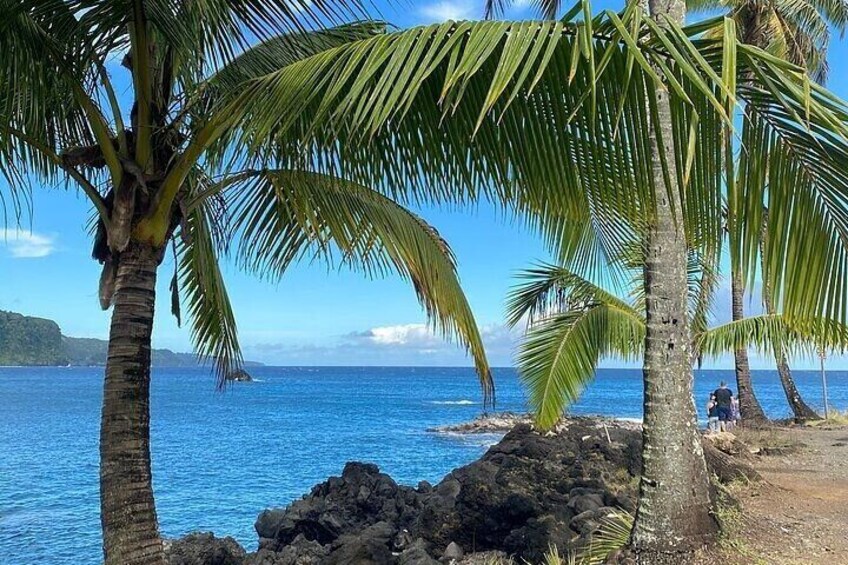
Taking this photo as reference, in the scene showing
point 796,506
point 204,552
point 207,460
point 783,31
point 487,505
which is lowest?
point 207,460

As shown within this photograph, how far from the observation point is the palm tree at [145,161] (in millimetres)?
4246

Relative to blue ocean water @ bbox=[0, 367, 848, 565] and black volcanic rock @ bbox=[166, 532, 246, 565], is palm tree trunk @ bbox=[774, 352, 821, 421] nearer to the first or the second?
blue ocean water @ bbox=[0, 367, 848, 565]

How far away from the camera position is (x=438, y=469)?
26.1m

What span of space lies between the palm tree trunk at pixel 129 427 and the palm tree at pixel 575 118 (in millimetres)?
1376

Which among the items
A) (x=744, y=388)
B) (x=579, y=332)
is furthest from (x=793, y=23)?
(x=579, y=332)

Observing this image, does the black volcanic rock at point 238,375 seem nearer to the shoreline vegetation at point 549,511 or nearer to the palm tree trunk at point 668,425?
the shoreline vegetation at point 549,511

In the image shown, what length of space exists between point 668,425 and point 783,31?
17.0 meters

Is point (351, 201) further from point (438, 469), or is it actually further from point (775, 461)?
point (438, 469)

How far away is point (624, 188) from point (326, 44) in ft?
9.31

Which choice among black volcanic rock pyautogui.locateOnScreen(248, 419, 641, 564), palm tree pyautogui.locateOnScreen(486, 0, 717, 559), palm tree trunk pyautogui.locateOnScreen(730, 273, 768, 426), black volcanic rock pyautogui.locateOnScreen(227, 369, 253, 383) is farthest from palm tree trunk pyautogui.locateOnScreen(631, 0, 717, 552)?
palm tree trunk pyautogui.locateOnScreen(730, 273, 768, 426)

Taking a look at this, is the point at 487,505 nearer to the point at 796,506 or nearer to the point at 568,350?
the point at 568,350

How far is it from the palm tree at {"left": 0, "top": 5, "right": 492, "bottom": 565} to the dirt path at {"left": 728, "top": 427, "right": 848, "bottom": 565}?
3557 mm

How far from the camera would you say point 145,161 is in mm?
4516

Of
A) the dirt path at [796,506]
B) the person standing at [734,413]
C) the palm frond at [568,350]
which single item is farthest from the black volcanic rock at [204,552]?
the person standing at [734,413]
